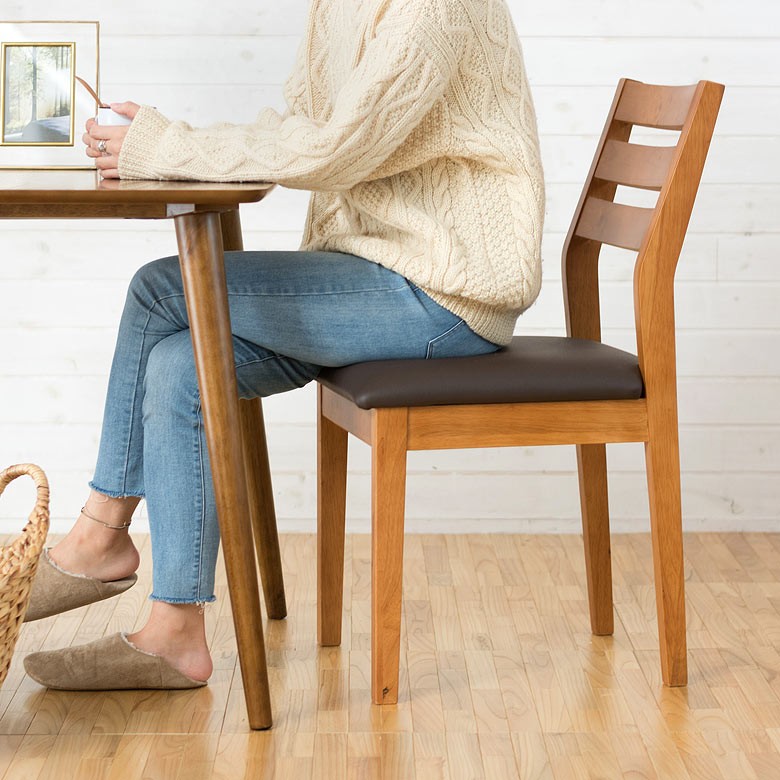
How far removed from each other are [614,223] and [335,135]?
51 cm

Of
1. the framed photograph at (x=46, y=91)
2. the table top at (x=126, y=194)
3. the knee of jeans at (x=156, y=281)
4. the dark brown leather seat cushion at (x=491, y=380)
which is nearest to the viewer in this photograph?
the table top at (x=126, y=194)

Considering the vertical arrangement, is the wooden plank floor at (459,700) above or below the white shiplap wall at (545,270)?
below

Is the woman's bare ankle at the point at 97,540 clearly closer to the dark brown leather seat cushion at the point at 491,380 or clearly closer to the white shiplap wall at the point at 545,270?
the dark brown leather seat cushion at the point at 491,380

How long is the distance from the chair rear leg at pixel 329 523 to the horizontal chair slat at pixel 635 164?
55 centimetres

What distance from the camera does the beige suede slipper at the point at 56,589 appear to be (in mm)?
1694

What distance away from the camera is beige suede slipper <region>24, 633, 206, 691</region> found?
1646 millimetres

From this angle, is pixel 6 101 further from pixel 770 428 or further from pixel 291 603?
pixel 770 428

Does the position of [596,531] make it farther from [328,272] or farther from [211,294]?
[211,294]

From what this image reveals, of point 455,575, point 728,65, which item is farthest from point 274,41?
point 455,575

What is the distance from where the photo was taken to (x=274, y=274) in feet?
5.33

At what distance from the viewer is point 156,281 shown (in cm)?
166

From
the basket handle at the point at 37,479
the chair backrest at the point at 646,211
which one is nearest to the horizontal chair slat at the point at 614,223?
the chair backrest at the point at 646,211

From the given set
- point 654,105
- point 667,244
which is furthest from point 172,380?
point 654,105

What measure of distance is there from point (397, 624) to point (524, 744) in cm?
22
